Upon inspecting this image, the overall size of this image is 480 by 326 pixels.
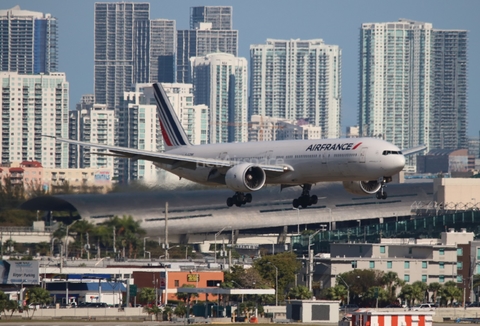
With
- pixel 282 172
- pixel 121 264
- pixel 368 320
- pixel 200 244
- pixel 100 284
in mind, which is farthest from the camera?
pixel 200 244

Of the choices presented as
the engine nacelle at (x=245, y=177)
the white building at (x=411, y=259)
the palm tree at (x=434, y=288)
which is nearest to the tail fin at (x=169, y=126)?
the engine nacelle at (x=245, y=177)

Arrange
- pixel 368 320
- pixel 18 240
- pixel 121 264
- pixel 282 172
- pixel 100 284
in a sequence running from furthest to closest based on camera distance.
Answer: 1. pixel 18 240
2. pixel 121 264
3. pixel 100 284
4. pixel 282 172
5. pixel 368 320

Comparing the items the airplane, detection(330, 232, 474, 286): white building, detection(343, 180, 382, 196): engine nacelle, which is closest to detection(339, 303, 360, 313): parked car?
detection(330, 232, 474, 286): white building

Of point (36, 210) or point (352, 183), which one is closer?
point (352, 183)

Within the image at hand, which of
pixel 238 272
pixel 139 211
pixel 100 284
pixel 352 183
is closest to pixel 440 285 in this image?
pixel 238 272

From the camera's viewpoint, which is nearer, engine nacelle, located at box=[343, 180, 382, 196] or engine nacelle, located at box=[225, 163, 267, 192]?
engine nacelle, located at box=[343, 180, 382, 196]

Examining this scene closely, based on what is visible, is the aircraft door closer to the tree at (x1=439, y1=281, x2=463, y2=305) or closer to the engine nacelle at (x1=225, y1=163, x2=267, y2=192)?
the engine nacelle at (x1=225, y1=163, x2=267, y2=192)

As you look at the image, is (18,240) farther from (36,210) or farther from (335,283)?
(335,283)
